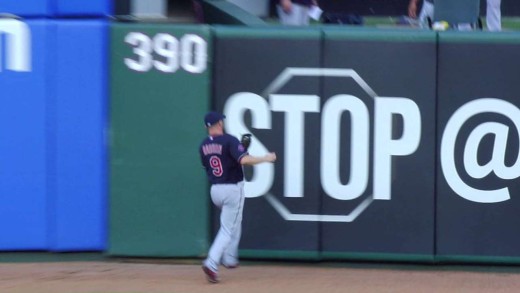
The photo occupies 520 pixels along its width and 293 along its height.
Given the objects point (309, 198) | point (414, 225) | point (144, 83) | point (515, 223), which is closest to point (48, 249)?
point (144, 83)

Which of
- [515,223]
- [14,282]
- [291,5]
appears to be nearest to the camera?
[14,282]

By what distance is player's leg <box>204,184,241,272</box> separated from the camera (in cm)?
962

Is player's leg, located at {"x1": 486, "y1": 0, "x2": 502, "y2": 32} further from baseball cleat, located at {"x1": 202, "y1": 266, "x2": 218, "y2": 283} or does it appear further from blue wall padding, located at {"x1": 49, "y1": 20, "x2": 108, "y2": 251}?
baseball cleat, located at {"x1": 202, "y1": 266, "x2": 218, "y2": 283}

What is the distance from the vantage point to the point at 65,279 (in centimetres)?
1006

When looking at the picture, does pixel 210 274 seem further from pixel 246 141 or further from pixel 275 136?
pixel 275 136

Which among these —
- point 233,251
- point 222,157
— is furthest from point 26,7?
point 233,251

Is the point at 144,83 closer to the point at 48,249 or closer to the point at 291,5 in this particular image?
the point at 48,249

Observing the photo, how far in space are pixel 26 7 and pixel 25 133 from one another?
1225mm

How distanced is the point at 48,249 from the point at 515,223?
15.0ft

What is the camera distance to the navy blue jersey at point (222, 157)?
9.62 meters

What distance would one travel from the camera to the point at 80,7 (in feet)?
35.0

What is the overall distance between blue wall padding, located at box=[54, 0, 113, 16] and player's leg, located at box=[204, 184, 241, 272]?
2252mm

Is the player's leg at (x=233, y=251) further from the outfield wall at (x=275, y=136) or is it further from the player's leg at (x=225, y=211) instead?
the outfield wall at (x=275, y=136)

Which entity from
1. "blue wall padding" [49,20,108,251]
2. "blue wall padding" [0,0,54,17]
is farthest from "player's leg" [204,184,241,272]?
"blue wall padding" [0,0,54,17]
